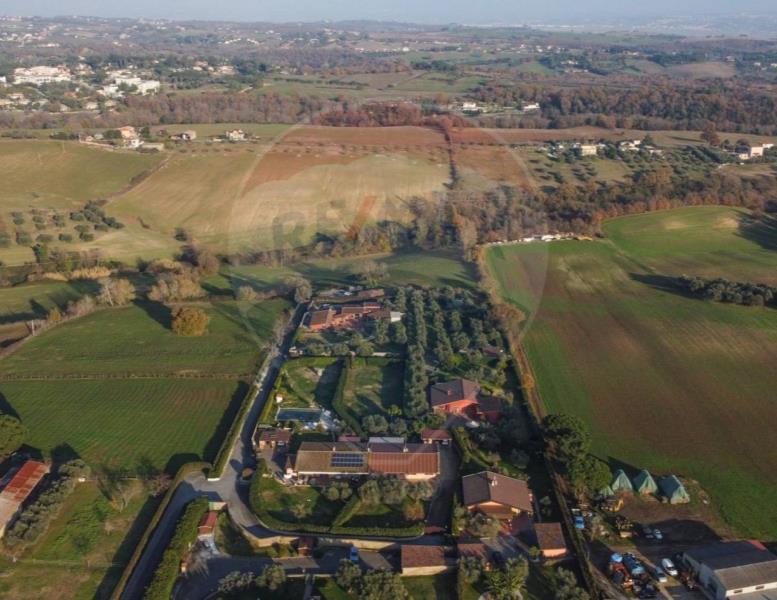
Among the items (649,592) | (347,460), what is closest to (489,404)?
(347,460)

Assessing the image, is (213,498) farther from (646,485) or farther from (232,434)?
(646,485)

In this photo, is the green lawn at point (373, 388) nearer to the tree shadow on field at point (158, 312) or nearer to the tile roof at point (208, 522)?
the tile roof at point (208, 522)

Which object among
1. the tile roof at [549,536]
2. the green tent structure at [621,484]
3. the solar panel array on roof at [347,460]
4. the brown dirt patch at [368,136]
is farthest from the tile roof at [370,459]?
the brown dirt patch at [368,136]

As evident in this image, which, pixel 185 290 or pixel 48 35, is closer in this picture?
pixel 185 290

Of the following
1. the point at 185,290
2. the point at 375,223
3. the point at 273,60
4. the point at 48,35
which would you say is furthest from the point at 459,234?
the point at 48,35

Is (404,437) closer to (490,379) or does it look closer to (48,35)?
(490,379)

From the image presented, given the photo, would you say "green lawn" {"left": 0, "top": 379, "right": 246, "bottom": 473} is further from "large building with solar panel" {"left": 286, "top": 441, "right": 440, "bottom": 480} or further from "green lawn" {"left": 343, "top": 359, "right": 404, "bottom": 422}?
"green lawn" {"left": 343, "top": 359, "right": 404, "bottom": 422}

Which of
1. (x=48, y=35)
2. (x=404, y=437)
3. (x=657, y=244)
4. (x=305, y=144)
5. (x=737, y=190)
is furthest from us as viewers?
(x=48, y=35)
